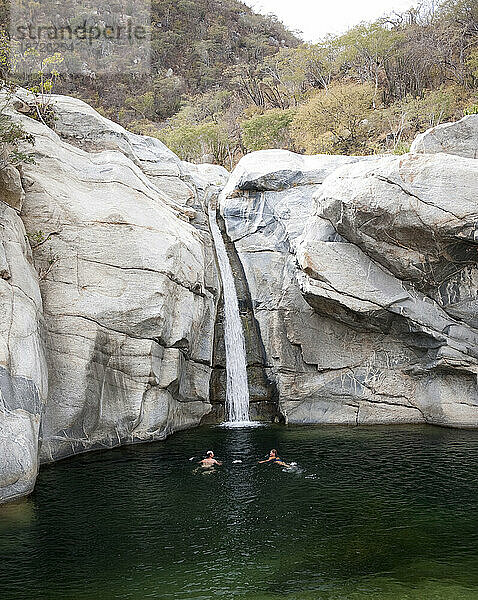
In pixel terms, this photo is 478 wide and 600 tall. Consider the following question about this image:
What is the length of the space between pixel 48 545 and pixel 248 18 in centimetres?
8526

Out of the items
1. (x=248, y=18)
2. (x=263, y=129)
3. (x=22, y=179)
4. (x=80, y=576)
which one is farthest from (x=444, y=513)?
(x=248, y=18)

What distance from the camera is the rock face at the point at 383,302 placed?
68.9ft

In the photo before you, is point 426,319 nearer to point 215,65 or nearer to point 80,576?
point 80,576

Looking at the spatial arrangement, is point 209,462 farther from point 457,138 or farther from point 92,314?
point 457,138

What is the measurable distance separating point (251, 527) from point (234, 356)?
492 inches

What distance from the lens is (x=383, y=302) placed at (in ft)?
73.5

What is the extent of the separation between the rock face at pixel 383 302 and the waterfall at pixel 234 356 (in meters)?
Result: 1.15

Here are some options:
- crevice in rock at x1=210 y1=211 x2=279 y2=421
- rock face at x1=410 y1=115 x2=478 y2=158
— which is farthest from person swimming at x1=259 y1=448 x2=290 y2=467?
rock face at x1=410 y1=115 x2=478 y2=158

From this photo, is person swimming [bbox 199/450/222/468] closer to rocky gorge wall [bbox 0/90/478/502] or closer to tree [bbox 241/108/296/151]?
rocky gorge wall [bbox 0/90/478/502]

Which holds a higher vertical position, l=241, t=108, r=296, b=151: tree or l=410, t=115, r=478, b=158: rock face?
l=241, t=108, r=296, b=151: tree

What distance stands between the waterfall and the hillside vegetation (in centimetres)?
1416

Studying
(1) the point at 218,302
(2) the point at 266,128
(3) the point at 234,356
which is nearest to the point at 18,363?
(3) the point at 234,356

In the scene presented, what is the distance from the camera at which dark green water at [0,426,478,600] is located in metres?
10.8

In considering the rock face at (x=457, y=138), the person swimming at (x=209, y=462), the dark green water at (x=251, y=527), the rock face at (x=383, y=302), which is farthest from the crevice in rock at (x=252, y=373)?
the rock face at (x=457, y=138)
